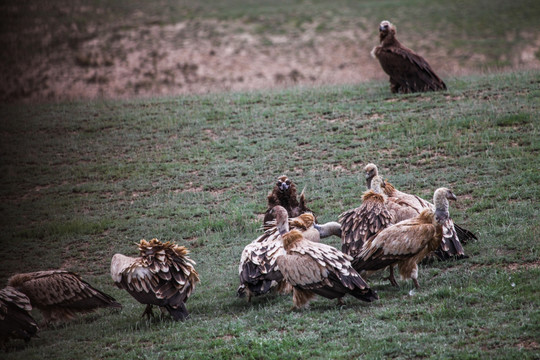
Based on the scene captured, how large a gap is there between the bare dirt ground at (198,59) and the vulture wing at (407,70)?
13835 mm

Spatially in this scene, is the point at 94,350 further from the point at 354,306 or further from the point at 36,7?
the point at 36,7

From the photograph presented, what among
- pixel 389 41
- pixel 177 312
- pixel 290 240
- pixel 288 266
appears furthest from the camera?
pixel 389 41

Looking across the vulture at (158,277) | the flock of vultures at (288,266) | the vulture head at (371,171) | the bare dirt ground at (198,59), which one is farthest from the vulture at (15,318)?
the bare dirt ground at (198,59)

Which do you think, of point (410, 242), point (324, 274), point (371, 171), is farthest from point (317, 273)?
point (371, 171)

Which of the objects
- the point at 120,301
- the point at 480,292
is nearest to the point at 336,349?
the point at 480,292

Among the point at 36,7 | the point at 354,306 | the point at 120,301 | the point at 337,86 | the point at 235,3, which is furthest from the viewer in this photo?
the point at 235,3

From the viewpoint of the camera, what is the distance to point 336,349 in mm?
8711

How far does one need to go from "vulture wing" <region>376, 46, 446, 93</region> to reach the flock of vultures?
10366 millimetres

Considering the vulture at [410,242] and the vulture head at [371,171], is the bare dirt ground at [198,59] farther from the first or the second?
the vulture at [410,242]

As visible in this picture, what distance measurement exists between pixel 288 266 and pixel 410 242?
6.33 feet

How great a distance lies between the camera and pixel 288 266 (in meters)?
10.3

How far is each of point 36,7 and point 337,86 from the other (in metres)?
33.1

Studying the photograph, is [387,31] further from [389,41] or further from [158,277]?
[158,277]

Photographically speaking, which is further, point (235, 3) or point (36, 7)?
point (235, 3)
